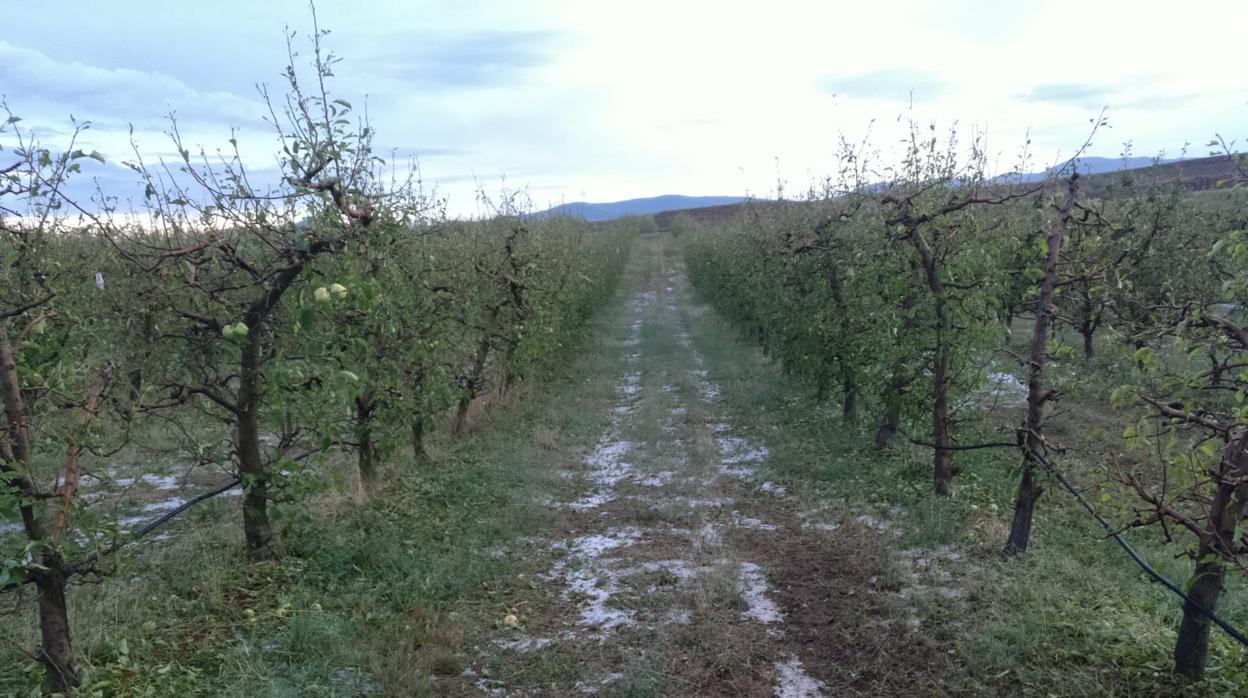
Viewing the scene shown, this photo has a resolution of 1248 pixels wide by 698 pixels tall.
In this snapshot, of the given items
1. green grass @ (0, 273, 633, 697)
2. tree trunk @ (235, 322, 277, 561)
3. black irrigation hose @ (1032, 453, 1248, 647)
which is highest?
tree trunk @ (235, 322, 277, 561)

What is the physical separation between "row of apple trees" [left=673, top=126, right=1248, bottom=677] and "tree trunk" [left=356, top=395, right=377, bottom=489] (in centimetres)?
478

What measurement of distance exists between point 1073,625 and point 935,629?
75 centimetres

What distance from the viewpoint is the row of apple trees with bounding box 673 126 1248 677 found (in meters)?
3.19

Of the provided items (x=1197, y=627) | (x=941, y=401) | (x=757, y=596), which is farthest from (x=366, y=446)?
(x=1197, y=627)

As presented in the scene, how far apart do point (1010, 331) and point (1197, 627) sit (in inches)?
132

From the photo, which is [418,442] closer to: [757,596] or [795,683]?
[757,596]

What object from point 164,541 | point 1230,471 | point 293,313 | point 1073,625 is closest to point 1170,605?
point 1073,625

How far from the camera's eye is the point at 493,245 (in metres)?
11.6

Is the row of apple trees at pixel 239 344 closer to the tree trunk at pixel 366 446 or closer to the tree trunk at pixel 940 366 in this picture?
the tree trunk at pixel 366 446

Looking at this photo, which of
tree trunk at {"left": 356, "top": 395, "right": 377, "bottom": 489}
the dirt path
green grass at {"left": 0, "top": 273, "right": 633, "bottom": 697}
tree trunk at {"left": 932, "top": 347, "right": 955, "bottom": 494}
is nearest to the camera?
green grass at {"left": 0, "top": 273, "right": 633, "bottom": 697}

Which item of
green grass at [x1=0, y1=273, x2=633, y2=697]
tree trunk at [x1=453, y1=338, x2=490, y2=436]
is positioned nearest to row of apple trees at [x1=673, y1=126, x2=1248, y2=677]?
green grass at [x1=0, y1=273, x2=633, y2=697]

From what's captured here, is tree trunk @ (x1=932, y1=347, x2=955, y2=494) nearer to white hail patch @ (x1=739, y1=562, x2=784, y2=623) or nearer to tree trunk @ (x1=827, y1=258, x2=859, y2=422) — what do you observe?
tree trunk @ (x1=827, y1=258, x2=859, y2=422)

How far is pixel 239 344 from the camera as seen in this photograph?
429 centimetres

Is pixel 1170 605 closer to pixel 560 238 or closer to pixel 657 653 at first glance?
pixel 657 653
